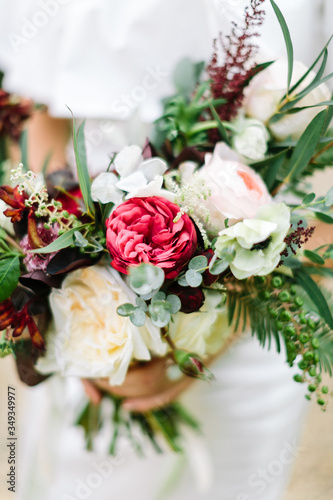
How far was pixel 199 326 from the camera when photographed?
609 mm

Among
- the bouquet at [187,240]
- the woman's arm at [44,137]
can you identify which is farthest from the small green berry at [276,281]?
the woman's arm at [44,137]

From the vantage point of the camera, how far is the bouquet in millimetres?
472

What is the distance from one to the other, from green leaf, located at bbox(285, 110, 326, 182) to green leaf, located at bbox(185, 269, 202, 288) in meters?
0.22

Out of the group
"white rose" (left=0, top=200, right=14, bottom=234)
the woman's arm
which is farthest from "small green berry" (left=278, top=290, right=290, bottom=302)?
the woman's arm

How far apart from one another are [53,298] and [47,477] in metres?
0.75

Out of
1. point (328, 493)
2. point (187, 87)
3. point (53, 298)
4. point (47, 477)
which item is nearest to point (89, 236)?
point (53, 298)

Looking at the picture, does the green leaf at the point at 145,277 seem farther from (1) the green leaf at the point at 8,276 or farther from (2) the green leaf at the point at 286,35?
(2) the green leaf at the point at 286,35

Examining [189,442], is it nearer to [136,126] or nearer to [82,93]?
[136,126]

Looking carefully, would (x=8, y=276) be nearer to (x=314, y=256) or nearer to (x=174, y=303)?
(x=174, y=303)

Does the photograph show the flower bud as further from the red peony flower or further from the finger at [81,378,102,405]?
the finger at [81,378,102,405]

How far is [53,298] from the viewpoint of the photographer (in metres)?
0.58

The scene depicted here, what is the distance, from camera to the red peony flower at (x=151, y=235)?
1.50ft

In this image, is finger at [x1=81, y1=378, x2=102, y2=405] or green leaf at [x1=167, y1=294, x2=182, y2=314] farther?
finger at [x1=81, y1=378, x2=102, y2=405]

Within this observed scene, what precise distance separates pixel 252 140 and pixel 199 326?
28cm
